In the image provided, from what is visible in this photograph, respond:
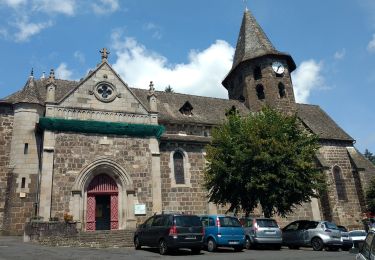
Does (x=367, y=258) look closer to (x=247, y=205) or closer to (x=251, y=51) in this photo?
(x=247, y=205)

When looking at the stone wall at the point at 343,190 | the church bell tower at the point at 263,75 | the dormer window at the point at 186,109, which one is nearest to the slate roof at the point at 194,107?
the dormer window at the point at 186,109

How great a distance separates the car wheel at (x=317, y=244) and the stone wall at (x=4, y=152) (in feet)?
51.3

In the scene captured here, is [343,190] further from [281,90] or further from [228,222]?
[228,222]

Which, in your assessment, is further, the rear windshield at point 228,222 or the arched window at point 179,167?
the arched window at point 179,167

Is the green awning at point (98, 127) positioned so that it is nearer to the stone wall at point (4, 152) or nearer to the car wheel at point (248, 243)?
the stone wall at point (4, 152)

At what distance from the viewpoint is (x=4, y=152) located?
21359 mm

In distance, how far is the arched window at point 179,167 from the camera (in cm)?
2380

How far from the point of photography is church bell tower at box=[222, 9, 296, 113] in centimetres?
3209

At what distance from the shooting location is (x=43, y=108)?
73.6 ft

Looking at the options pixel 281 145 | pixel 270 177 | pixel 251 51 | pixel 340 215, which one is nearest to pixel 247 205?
pixel 270 177

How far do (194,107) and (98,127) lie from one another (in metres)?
10.5

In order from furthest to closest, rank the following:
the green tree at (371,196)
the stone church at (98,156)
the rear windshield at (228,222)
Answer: the green tree at (371,196), the stone church at (98,156), the rear windshield at (228,222)

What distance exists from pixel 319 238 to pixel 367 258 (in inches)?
449

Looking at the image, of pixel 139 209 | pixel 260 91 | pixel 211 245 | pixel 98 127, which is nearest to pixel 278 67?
pixel 260 91
